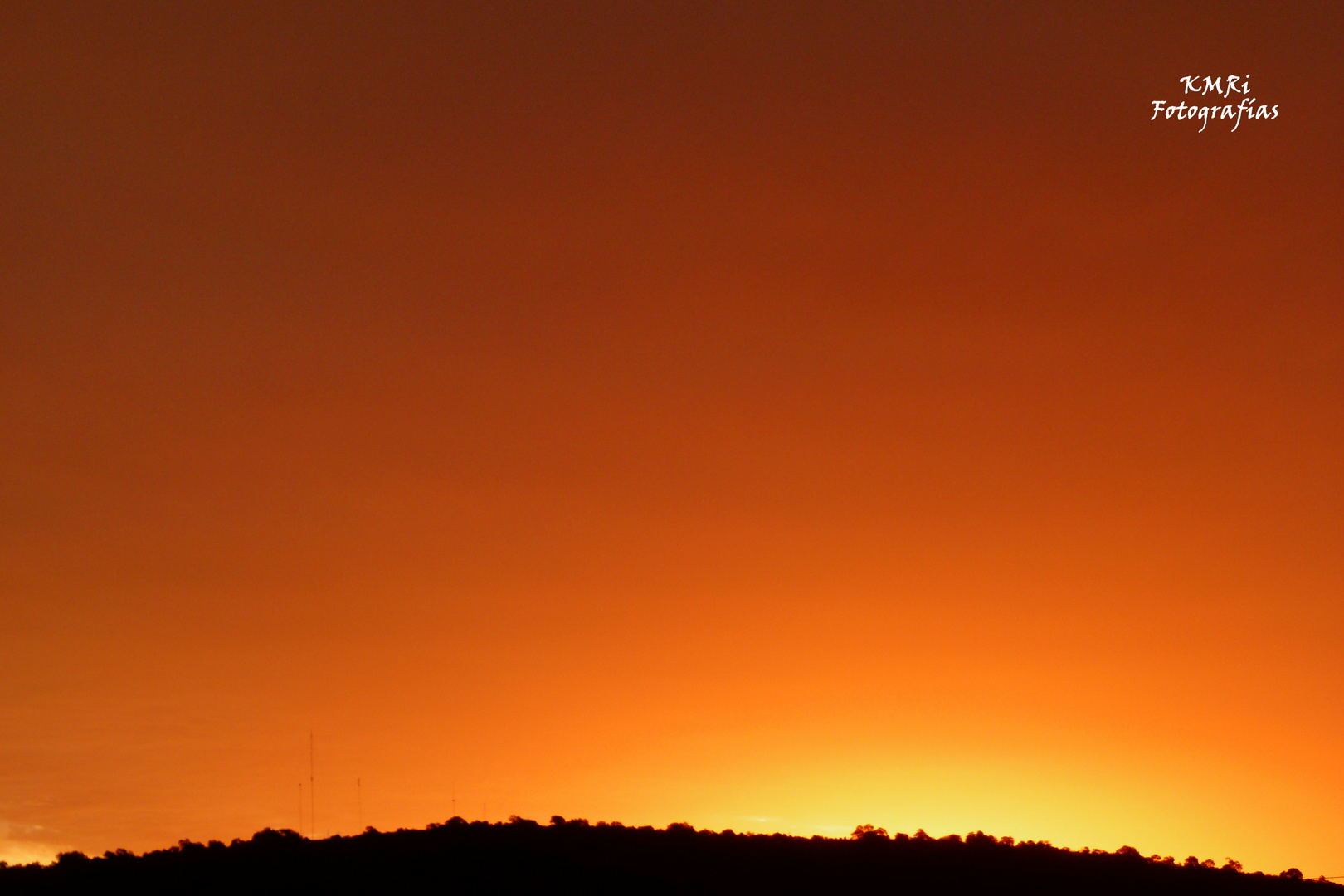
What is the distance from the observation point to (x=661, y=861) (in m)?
47.9

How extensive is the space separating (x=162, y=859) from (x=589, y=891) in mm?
14450

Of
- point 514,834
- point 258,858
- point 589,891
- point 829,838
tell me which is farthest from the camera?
point 829,838

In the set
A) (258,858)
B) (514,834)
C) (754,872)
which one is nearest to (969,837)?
(754,872)

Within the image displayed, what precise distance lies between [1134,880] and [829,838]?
33.9 feet

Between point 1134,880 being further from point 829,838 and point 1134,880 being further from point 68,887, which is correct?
point 68,887

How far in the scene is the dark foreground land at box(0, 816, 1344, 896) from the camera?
44031 mm

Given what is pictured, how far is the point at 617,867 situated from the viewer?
46281 millimetres

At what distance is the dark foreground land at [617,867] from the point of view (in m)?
44.0

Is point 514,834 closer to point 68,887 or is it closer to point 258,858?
point 258,858

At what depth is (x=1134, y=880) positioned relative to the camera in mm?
49469

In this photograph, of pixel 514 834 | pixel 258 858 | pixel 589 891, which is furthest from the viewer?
pixel 514 834

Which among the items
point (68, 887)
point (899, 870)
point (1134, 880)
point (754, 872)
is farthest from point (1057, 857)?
point (68, 887)

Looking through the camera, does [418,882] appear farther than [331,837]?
No

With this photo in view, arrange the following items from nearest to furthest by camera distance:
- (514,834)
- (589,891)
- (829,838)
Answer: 1. (589,891)
2. (514,834)
3. (829,838)
